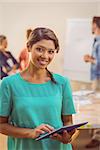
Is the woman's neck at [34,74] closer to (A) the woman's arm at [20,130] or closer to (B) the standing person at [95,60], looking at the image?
(A) the woman's arm at [20,130]

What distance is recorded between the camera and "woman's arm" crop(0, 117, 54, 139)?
0.75 m

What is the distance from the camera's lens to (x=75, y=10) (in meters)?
1.05

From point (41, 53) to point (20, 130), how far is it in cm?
22

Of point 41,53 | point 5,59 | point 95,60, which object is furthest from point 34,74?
point 95,60

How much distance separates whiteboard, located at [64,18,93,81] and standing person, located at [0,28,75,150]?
0.87 feet

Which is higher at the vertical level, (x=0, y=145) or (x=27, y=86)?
(x=27, y=86)

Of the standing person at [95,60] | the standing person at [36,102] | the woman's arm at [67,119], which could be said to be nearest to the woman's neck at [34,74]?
the standing person at [36,102]

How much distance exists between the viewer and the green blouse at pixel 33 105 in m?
0.76

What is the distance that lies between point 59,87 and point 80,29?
1.28 feet

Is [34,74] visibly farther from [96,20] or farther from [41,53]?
[96,20]

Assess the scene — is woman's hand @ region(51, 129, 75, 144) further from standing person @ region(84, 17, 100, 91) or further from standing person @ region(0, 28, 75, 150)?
standing person @ region(84, 17, 100, 91)

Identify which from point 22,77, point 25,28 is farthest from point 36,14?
point 22,77

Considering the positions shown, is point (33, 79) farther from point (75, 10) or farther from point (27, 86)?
point (75, 10)

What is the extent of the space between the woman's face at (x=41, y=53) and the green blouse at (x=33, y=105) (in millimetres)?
58
